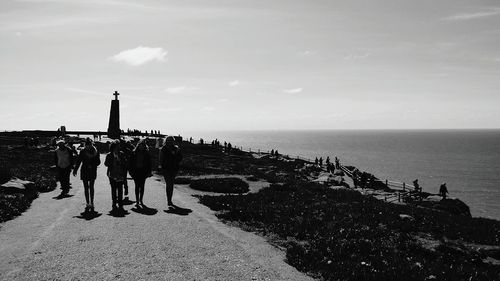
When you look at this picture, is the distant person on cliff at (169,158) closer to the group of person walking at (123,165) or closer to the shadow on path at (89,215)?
the group of person walking at (123,165)

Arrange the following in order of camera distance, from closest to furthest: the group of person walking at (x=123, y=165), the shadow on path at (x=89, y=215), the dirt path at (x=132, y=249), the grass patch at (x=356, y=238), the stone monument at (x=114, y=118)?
the dirt path at (x=132, y=249)
the grass patch at (x=356, y=238)
the shadow on path at (x=89, y=215)
the group of person walking at (x=123, y=165)
the stone monument at (x=114, y=118)

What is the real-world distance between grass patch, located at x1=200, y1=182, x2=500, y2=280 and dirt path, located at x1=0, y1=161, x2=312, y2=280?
88 cm

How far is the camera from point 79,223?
11.5 metres

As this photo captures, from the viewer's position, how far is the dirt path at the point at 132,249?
7.65 m

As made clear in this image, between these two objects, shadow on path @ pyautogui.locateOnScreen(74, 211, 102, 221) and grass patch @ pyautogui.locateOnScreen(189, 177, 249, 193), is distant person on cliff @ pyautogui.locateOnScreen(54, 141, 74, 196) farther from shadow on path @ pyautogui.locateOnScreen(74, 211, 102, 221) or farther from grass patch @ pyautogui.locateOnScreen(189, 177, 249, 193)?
grass patch @ pyautogui.locateOnScreen(189, 177, 249, 193)

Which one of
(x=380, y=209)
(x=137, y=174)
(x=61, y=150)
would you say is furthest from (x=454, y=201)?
(x=61, y=150)

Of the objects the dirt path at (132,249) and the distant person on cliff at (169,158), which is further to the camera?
the distant person on cliff at (169,158)

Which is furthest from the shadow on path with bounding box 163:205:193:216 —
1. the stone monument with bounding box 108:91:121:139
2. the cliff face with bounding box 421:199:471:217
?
the stone monument with bounding box 108:91:121:139

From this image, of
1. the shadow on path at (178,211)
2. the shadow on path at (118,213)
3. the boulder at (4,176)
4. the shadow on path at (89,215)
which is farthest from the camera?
the boulder at (4,176)

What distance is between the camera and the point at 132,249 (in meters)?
9.05

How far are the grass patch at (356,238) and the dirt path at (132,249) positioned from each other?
88cm

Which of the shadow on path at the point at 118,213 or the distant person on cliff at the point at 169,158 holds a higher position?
the distant person on cliff at the point at 169,158

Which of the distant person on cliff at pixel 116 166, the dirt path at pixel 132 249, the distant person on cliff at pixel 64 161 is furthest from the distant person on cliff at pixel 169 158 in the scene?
the distant person on cliff at pixel 64 161

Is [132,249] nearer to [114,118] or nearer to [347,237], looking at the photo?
[347,237]
